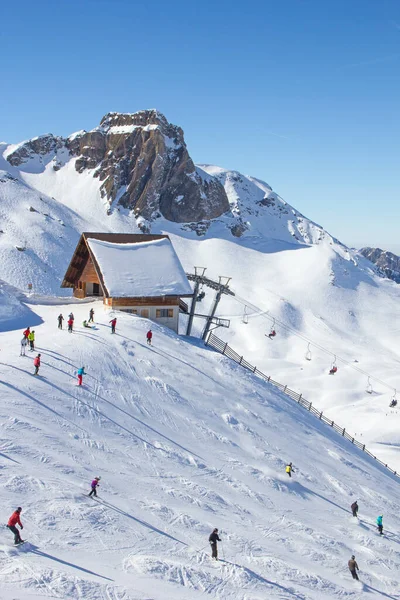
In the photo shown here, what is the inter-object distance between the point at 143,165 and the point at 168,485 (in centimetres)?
10707

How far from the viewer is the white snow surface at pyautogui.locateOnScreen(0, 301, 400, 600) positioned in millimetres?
13250

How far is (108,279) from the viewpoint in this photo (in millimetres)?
34781

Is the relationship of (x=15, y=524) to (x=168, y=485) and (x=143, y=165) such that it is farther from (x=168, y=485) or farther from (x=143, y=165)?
(x=143, y=165)

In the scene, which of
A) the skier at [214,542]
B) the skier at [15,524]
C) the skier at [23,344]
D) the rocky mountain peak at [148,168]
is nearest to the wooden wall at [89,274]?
the skier at [23,344]

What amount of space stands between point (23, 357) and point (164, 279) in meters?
14.5

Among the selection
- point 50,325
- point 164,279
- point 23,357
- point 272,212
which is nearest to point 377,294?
point 272,212

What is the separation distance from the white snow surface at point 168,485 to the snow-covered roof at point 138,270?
468cm

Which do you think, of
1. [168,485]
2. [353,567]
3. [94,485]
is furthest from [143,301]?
[353,567]

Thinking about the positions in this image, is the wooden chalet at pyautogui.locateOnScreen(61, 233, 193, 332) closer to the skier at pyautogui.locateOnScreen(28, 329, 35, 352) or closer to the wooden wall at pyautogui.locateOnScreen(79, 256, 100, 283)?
the wooden wall at pyautogui.locateOnScreen(79, 256, 100, 283)

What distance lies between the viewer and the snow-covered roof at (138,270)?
34875 millimetres

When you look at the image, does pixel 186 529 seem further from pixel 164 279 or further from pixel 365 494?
pixel 164 279

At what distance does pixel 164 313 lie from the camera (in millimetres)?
36562

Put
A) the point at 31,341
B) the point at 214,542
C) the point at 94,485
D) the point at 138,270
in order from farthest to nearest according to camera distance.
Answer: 1. the point at 138,270
2. the point at 31,341
3. the point at 94,485
4. the point at 214,542

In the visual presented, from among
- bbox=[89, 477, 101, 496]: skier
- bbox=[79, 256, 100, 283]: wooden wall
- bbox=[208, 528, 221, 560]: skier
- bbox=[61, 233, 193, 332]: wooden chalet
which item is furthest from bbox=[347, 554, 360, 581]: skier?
bbox=[79, 256, 100, 283]: wooden wall
